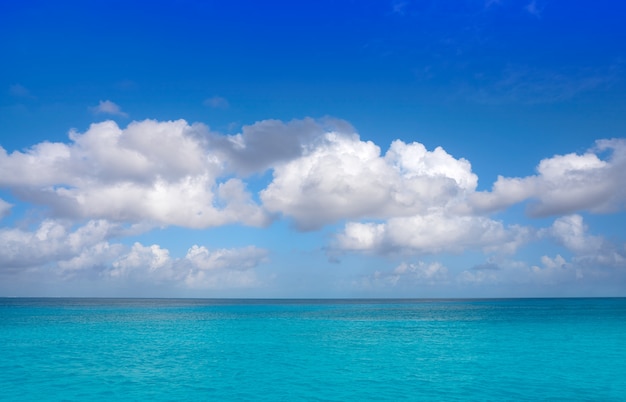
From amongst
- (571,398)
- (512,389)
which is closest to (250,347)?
(512,389)

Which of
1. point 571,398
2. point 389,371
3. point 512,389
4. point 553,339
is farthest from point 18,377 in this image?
point 553,339

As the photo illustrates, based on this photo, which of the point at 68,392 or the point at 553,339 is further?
the point at 553,339

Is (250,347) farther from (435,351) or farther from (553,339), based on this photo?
(553,339)

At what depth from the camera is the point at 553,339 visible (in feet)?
157

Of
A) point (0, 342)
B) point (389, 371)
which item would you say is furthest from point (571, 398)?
point (0, 342)

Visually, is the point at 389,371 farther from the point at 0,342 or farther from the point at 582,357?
the point at 0,342

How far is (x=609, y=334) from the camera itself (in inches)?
2103

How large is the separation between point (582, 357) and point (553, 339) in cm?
1223

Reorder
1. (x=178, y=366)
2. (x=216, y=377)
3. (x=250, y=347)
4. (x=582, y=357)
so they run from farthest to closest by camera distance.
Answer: (x=250, y=347), (x=582, y=357), (x=178, y=366), (x=216, y=377)

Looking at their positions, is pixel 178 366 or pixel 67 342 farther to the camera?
pixel 67 342

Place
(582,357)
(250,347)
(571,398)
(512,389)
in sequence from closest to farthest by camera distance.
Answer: (571,398), (512,389), (582,357), (250,347)

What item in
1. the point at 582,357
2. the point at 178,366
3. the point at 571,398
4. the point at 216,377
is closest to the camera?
the point at 571,398

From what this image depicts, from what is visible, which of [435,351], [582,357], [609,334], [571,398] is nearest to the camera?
[571,398]

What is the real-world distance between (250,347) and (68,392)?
18704 mm
